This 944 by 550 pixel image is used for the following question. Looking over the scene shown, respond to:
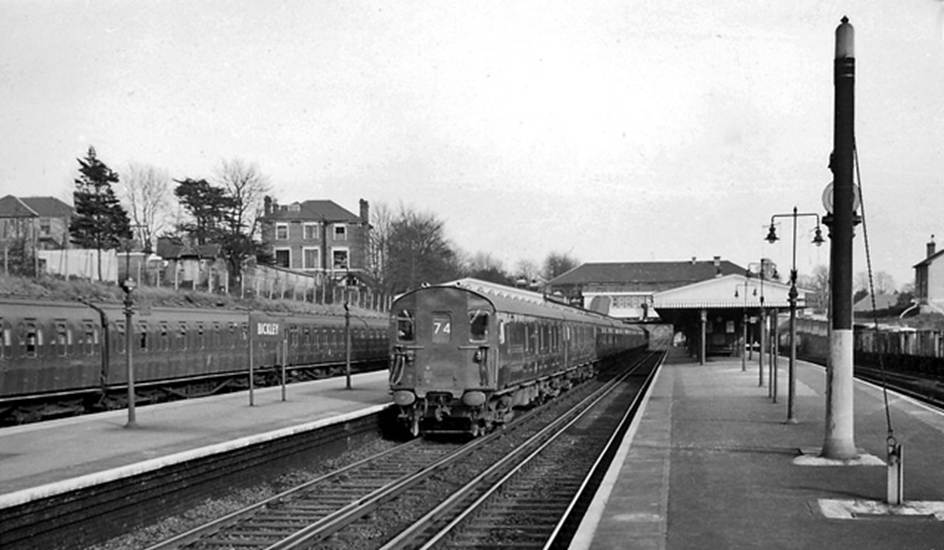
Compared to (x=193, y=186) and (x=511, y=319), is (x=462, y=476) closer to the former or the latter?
(x=511, y=319)

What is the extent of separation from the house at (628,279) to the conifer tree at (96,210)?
79.3 m

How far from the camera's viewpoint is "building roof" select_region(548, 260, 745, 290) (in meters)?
127

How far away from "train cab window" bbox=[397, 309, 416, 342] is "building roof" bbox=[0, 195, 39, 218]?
4245 centimetres

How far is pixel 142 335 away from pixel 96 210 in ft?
96.8

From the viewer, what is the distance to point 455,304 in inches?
693

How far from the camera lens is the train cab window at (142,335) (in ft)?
68.8

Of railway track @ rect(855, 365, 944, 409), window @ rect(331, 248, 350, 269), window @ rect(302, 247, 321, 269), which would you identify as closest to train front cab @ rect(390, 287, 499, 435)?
railway track @ rect(855, 365, 944, 409)

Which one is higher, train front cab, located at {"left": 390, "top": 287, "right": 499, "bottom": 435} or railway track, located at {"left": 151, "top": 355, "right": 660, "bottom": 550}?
train front cab, located at {"left": 390, "top": 287, "right": 499, "bottom": 435}

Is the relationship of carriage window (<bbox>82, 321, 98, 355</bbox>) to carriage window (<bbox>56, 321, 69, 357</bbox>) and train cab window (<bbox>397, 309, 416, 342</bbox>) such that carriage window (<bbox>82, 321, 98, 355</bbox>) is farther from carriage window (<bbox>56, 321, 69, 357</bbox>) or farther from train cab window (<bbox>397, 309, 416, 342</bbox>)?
train cab window (<bbox>397, 309, 416, 342</bbox>)

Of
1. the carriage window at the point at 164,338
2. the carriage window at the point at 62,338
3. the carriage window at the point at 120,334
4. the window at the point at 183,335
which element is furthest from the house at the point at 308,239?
the carriage window at the point at 62,338

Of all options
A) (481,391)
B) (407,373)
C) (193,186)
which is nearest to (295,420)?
(407,373)

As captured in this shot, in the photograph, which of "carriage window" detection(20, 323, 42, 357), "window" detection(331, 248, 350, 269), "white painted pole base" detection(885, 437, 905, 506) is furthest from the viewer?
"window" detection(331, 248, 350, 269)

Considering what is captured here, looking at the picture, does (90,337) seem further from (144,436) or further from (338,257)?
(338,257)

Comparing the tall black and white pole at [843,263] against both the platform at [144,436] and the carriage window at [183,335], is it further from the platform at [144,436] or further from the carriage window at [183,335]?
the carriage window at [183,335]
